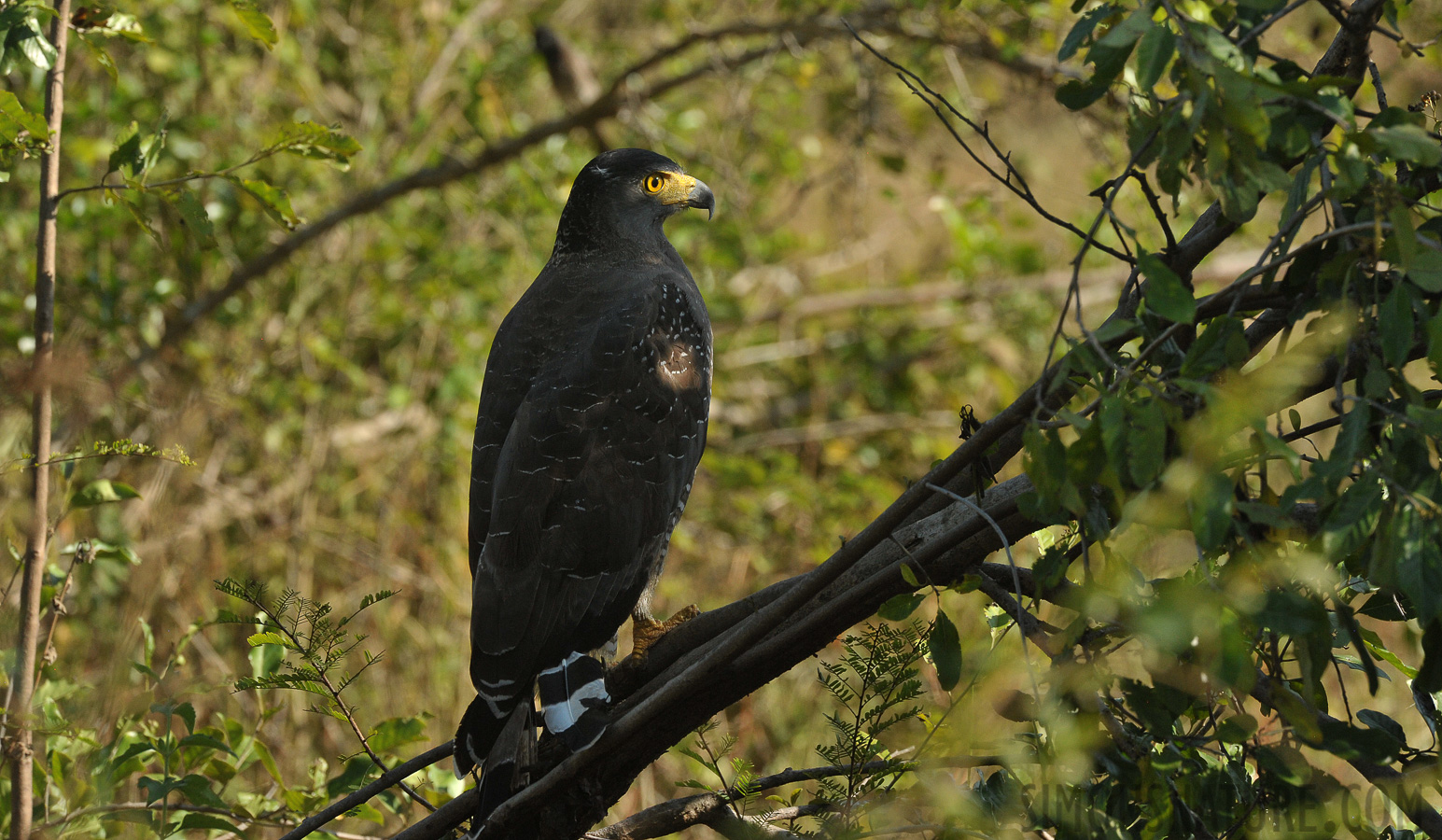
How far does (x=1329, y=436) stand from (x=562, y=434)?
214 inches

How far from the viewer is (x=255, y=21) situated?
8.36 feet

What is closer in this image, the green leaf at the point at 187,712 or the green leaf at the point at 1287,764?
the green leaf at the point at 1287,764

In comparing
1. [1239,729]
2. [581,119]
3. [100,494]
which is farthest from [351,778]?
[581,119]

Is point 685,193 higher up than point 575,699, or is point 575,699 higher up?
point 685,193

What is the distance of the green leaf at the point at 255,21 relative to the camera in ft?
8.20

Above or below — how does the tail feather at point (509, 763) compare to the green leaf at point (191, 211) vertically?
below

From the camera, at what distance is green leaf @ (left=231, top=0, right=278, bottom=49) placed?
2498 mm

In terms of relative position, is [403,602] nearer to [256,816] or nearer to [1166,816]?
[256,816]

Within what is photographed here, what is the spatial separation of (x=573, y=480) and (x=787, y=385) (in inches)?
205

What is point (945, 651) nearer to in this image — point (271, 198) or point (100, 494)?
point (271, 198)

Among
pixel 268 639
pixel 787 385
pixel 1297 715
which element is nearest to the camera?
pixel 1297 715

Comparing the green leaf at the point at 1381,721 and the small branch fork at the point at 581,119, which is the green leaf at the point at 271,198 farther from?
the small branch fork at the point at 581,119

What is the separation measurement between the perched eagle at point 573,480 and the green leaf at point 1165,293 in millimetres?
1540

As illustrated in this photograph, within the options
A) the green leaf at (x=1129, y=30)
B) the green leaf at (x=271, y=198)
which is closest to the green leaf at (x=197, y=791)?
the green leaf at (x=271, y=198)
